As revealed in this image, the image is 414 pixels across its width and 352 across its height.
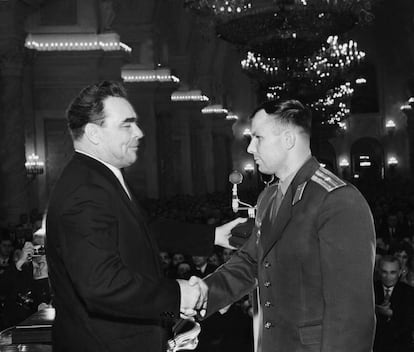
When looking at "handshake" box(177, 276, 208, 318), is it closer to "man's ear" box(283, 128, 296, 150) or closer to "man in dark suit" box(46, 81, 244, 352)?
"man in dark suit" box(46, 81, 244, 352)

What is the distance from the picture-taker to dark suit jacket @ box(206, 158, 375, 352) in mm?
2908

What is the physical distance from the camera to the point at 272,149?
3.31m

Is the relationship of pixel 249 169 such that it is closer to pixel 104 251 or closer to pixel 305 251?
pixel 305 251

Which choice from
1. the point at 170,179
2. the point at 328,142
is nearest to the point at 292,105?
the point at 170,179

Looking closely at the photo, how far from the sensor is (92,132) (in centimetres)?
336

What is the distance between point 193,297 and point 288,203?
2.11 feet

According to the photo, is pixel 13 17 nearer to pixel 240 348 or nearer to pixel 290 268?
pixel 240 348

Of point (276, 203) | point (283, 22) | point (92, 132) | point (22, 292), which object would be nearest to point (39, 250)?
point (92, 132)

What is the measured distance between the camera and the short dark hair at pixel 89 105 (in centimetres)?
333

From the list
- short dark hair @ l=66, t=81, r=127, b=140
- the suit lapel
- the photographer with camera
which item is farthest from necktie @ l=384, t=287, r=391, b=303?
short dark hair @ l=66, t=81, r=127, b=140

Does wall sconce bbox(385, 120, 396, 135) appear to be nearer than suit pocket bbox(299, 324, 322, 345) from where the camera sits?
No

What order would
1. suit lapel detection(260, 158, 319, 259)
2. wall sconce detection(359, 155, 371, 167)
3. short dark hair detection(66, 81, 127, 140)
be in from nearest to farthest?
suit lapel detection(260, 158, 319, 259) → short dark hair detection(66, 81, 127, 140) → wall sconce detection(359, 155, 371, 167)

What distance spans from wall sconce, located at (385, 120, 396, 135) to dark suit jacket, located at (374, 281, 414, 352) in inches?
1435

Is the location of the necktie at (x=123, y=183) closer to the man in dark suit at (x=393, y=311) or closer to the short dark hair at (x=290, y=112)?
the short dark hair at (x=290, y=112)
